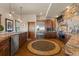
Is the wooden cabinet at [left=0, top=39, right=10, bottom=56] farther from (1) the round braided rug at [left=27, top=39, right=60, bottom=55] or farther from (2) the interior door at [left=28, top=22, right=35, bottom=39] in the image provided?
(2) the interior door at [left=28, top=22, right=35, bottom=39]

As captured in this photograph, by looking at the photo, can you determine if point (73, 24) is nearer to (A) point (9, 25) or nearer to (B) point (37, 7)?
(B) point (37, 7)

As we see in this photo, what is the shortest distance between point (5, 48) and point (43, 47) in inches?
32.2

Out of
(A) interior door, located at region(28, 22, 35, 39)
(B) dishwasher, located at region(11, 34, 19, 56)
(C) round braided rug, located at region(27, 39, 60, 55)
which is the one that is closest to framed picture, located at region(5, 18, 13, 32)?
(B) dishwasher, located at region(11, 34, 19, 56)

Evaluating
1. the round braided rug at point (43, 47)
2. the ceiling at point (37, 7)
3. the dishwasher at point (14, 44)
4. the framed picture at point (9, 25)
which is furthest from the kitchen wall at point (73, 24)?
the framed picture at point (9, 25)

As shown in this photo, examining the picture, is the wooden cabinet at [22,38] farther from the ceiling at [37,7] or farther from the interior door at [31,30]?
the ceiling at [37,7]

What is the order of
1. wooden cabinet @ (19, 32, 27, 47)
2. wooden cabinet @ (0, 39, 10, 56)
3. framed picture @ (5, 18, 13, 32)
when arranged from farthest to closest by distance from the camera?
framed picture @ (5, 18, 13, 32), wooden cabinet @ (19, 32, 27, 47), wooden cabinet @ (0, 39, 10, 56)

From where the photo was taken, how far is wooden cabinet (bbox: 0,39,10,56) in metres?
2.22

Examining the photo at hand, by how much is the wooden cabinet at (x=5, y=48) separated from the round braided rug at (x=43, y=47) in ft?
1.51

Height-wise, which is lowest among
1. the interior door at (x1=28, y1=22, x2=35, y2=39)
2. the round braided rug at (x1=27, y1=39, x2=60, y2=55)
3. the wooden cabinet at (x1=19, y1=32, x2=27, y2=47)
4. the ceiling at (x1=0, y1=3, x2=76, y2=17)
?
the round braided rug at (x1=27, y1=39, x2=60, y2=55)

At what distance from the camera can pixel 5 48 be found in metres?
2.28

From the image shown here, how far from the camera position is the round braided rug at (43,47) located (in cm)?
251

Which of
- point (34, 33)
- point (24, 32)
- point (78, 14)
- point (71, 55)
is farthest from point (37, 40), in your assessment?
point (78, 14)

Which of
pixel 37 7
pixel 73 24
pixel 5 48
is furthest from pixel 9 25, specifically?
pixel 73 24

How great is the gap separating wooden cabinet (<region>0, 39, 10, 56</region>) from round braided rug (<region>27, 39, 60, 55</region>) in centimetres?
46
